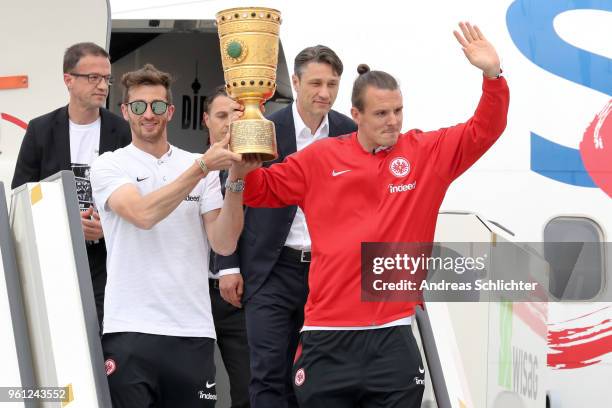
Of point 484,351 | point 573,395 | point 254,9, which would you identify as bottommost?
point 573,395

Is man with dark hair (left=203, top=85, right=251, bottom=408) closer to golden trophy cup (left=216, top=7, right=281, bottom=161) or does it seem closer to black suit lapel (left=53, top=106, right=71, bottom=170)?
black suit lapel (left=53, top=106, right=71, bottom=170)

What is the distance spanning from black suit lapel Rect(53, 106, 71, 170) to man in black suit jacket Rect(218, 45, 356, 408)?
868 millimetres

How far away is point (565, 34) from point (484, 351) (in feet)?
9.76

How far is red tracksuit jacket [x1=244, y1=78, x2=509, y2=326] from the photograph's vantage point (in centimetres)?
459

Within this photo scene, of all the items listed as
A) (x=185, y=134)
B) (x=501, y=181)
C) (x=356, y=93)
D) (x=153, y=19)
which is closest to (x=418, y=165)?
(x=356, y=93)

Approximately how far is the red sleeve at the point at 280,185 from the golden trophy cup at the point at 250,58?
0.17m

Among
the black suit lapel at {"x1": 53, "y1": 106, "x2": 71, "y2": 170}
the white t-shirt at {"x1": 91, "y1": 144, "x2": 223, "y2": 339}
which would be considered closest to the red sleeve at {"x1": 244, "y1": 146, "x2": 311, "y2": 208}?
the white t-shirt at {"x1": 91, "y1": 144, "x2": 223, "y2": 339}

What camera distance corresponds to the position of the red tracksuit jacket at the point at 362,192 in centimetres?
459

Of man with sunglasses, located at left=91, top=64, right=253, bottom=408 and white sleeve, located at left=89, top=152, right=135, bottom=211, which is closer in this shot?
man with sunglasses, located at left=91, top=64, right=253, bottom=408

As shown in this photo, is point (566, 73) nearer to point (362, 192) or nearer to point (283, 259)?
point (283, 259)

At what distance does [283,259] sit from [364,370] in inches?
43.7

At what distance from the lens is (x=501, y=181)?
23.8 feet

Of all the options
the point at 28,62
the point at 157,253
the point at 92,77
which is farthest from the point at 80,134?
the point at 28,62

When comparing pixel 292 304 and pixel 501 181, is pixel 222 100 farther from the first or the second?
pixel 501 181
